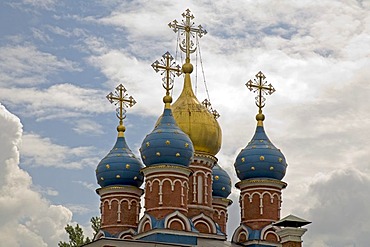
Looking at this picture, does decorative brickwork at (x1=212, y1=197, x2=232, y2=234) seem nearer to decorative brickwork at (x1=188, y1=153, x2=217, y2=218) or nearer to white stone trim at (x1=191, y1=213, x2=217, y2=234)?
decorative brickwork at (x1=188, y1=153, x2=217, y2=218)

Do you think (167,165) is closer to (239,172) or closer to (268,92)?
(239,172)

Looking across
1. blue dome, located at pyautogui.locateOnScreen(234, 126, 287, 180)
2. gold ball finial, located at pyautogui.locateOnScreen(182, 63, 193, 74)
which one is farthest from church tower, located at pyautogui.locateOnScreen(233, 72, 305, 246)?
gold ball finial, located at pyautogui.locateOnScreen(182, 63, 193, 74)

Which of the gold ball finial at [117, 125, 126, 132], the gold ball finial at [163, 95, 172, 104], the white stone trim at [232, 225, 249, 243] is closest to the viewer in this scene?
the gold ball finial at [163, 95, 172, 104]

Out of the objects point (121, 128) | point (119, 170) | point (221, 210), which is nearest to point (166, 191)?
point (119, 170)

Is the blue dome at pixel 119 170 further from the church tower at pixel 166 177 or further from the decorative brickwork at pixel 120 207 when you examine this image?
the church tower at pixel 166 177

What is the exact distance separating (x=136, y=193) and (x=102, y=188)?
4.00 ft

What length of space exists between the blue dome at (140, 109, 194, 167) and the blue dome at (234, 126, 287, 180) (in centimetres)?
347

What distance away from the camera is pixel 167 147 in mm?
27031

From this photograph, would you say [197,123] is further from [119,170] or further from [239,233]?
[239,233]

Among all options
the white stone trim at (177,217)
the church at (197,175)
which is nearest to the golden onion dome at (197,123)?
the church at (197,175)

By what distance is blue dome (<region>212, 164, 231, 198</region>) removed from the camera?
3222cm

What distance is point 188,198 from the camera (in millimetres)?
29156

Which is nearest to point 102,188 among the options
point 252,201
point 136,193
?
point 136,193

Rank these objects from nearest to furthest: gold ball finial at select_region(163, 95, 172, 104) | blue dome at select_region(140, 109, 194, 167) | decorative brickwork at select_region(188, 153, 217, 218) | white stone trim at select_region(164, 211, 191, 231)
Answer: white stone trim at select_region(164, 211, 191, 231) < blue dome at select_region(140, 109, 194, 167) < gold ball finial at select_region(163, 95, 172, 104) < decorative brickwork at select_region(188, 153, 217, 218)
